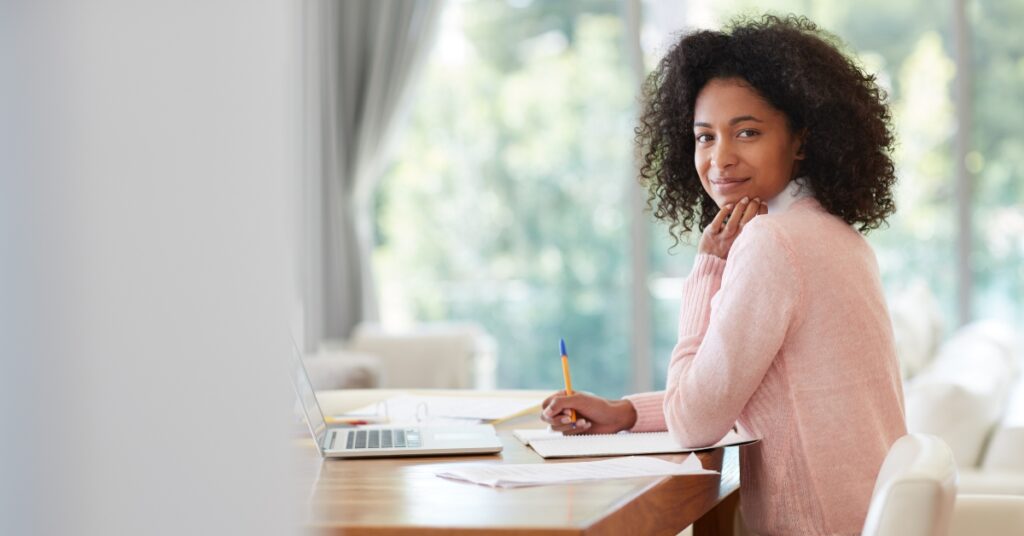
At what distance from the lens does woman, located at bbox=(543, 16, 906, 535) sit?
147 centimetres

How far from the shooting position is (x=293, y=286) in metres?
0.66

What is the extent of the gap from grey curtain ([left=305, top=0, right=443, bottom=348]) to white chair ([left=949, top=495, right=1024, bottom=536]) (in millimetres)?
4157

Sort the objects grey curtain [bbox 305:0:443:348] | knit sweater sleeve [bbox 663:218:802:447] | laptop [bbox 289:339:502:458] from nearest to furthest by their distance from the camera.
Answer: knit sweater sleeve [bbox 663:218:802:447]
laptop [bbox 289:339:502:458]
grey curtain [bbox 305:0:443:348]

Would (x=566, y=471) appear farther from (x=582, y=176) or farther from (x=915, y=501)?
(x=582, y=176)

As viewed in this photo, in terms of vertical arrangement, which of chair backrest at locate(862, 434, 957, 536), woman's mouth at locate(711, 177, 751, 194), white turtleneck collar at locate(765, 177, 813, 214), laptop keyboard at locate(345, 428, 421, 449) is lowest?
laptop keyboard at locate(345, 428, 421, 449)

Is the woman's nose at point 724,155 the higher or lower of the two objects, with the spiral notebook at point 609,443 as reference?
higher

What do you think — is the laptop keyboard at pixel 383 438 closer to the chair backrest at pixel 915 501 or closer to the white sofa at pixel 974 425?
the chair backrest at pixel 915 501

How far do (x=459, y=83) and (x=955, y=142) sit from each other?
243 centimetres

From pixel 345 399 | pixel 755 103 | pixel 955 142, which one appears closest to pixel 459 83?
pixel 955 142

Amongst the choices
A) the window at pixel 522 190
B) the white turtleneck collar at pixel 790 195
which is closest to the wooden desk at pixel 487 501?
the white turtleneck collar at pixel 790 195

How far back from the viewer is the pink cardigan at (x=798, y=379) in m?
1.47

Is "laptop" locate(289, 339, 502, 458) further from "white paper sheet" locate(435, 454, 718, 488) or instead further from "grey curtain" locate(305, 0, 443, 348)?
"grey curtain" locate(305, 0, 443, 348)

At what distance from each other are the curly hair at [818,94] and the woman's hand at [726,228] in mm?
94

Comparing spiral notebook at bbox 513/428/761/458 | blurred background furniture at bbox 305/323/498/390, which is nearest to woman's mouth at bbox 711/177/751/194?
spiral notebook at bbox 513/428/761/458
